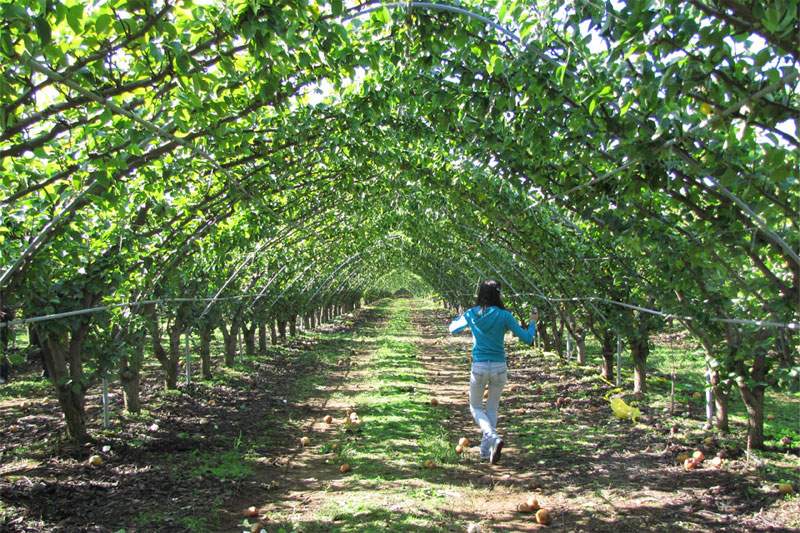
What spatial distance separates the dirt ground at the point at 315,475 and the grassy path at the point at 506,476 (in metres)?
0.02

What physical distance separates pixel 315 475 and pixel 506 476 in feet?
5.80

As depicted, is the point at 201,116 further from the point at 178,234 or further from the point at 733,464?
the point at 733,464

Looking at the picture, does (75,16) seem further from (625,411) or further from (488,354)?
(625,411)

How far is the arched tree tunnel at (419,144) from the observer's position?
7.64 ft

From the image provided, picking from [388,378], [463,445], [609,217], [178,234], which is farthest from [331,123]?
[388,378]

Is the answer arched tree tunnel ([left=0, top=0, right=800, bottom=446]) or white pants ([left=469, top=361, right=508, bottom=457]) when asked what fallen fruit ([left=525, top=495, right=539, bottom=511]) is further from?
arched tree tunnel ([left=0, top=0, right=800, bottom=446])

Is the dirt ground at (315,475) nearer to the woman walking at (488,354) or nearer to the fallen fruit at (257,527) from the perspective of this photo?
the fallen fruit at (257,527)

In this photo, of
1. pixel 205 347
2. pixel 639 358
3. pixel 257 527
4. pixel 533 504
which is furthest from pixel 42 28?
pixel 205 347

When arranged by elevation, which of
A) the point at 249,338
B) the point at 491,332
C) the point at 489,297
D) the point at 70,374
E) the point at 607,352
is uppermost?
the point at 489,297

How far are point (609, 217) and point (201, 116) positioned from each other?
9.44ft

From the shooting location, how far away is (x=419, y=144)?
7.50 meters

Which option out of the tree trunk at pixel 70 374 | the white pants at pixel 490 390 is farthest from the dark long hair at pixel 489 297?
the tree trunk at pixel 70 374

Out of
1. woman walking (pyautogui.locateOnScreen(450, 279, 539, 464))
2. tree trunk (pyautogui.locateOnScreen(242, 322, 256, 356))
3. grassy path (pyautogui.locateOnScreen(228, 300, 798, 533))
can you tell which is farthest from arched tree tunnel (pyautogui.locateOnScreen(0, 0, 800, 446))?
tree trunk (pyautogui.locateOnScreen(242, 322, 256, 356))

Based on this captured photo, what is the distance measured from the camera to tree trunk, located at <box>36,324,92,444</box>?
16.9ft
